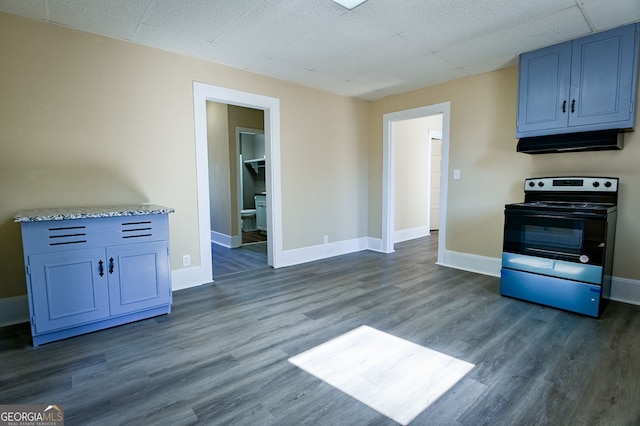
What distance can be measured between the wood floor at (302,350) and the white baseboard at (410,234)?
2647 millimetres

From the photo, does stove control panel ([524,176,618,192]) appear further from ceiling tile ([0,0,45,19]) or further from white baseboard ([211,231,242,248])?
ceiling tile ([0,0,45,19])

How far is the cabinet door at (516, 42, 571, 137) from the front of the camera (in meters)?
2.91

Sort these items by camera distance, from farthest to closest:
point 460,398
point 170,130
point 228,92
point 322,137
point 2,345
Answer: point 322,137
point 228,92
point 170,130
point 2,345
point 460,398

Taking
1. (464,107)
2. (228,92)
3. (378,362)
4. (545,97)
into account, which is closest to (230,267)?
(228,92)

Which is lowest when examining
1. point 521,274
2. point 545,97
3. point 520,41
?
point 521,274

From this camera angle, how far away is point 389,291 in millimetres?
3285

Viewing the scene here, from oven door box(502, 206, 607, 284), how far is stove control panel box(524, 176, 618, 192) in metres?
0.58


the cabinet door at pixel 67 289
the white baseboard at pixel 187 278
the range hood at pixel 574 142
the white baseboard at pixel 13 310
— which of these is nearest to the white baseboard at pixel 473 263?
the range hood at pixel 574 142

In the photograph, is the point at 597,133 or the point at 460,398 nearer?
the point at 460,398

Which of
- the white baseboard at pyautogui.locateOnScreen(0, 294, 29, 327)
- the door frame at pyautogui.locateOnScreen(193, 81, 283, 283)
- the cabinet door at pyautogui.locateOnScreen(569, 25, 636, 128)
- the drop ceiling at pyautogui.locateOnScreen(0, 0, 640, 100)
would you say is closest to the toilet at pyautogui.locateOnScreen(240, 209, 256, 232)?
the door frame at pyautogui.locateOnScreen(193, 81, 283, 283)

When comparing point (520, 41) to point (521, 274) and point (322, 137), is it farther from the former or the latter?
point (322, 137)

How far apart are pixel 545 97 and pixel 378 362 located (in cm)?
293

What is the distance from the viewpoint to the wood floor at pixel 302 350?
5.12ft

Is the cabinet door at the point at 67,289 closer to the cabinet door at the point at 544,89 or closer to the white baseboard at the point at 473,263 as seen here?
the white baseboard at the point at 473,263
